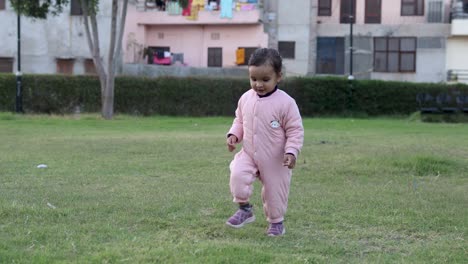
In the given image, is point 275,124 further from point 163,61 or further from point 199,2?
point 163,61

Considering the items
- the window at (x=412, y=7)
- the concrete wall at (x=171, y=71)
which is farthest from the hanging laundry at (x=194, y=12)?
the window at (x=412, y=7)

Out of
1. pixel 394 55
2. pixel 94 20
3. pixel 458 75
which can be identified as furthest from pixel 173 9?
pixel 458 75

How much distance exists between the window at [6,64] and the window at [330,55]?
58.5ft

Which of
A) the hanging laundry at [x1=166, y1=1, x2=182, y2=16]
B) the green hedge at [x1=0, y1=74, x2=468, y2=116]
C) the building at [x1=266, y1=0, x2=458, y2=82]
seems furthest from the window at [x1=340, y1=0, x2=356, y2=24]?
the hanging laundry at [x1=166, y1=1, x2=182, y2=16]

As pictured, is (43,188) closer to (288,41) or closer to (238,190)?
(238,190)

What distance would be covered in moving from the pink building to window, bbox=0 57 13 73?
21.3ft

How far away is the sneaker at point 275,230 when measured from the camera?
5219mm

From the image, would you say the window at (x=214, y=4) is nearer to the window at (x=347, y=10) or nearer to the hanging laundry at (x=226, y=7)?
the hanging laundry at (x=226, y=7)

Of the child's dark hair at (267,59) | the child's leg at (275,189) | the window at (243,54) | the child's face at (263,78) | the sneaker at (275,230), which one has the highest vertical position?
the window at (243,54)

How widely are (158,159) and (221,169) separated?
160 cm

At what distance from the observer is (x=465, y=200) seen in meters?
7.25

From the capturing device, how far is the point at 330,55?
40.3 metres

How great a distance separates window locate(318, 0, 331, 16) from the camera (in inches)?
1602

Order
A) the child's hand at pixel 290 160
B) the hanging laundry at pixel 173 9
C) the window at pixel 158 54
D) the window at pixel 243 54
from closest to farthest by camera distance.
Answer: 1. the child's hand at pixel 290 160
2. the hanging laundry at pixel 173 9
3. the window at pixel 243 54
4. the window at pixel 158 54
